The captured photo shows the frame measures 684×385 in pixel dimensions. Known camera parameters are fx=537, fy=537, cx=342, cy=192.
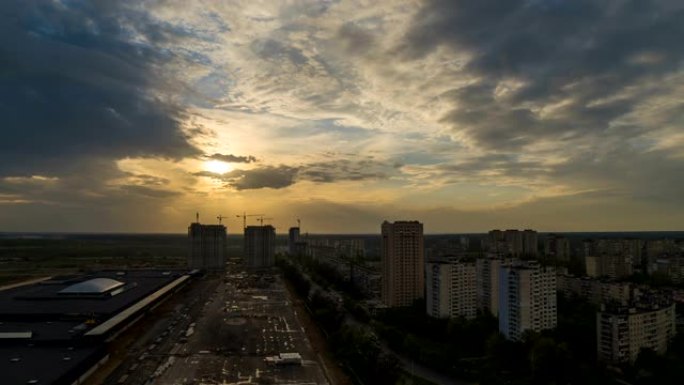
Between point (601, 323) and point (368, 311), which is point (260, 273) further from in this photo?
point (601, 323)

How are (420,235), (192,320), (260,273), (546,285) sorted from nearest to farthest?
(546,285) → (192,320) → (420,235) → (260,273)

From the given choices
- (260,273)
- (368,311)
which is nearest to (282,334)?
(368,311)

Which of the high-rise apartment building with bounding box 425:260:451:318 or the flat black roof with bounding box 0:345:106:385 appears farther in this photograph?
the high-rise apartment building with bounding box 425:260:451:318

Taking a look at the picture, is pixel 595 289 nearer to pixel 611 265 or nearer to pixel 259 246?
pixel 611 265

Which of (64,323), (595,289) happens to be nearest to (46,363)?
(64,323)

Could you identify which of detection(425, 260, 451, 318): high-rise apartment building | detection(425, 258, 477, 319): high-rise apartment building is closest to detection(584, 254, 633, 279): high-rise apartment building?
detection(425, 258, 477, 319): high-rise apartment building

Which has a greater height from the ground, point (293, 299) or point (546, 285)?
point (546, 285)

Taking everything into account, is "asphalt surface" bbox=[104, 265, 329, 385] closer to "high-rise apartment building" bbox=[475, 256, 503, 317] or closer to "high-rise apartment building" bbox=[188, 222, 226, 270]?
"high-rise apartment building" bbox=[475, 256, 503, 317]
